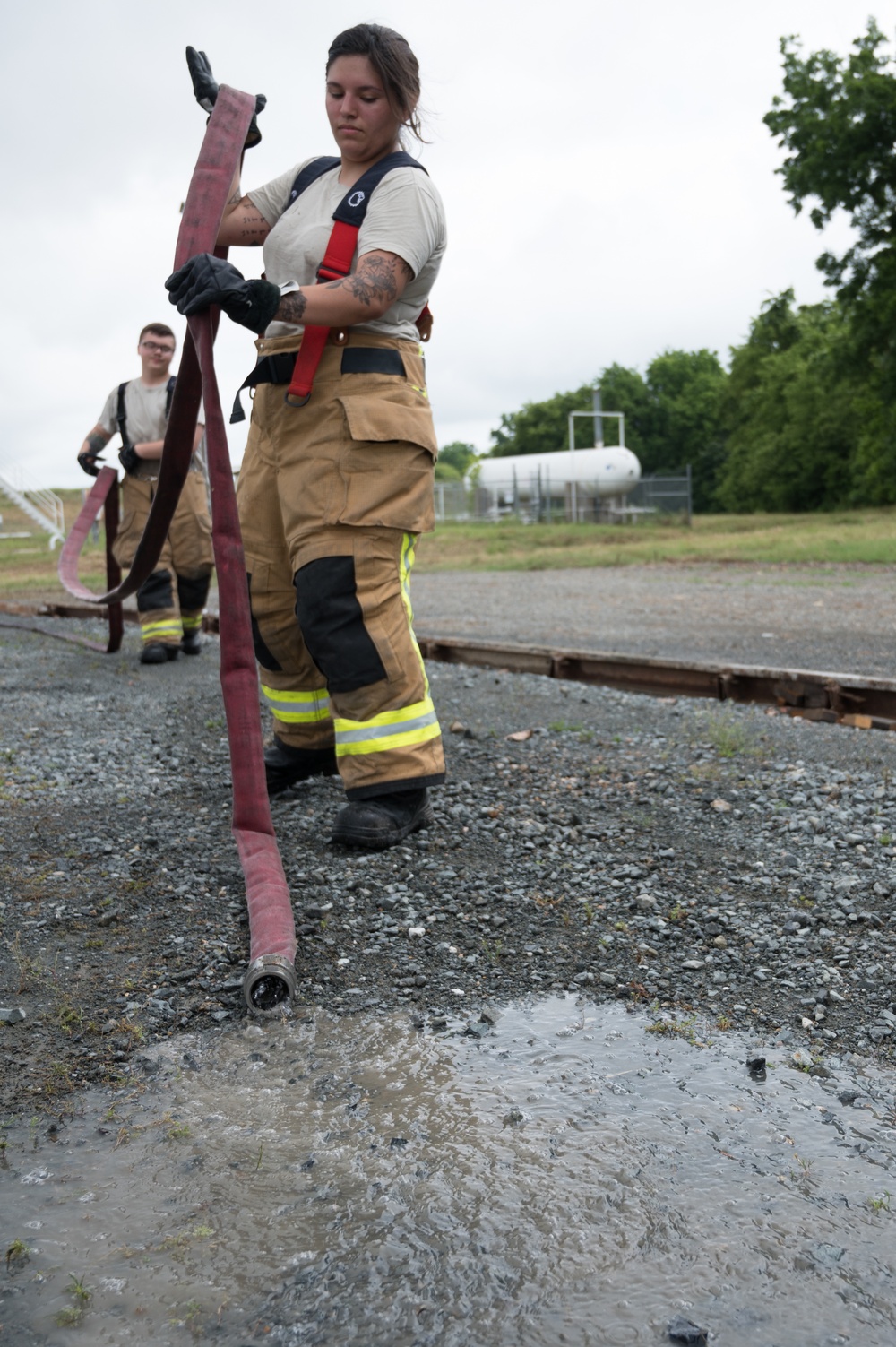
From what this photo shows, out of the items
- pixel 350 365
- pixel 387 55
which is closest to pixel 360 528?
pixel 350 365

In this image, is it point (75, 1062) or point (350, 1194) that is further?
point (75, 1062)

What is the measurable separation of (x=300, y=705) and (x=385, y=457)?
102cm

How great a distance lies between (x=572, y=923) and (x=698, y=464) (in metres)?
68.7

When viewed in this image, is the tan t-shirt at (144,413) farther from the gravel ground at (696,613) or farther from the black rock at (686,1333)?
the black rock at (686,1333)

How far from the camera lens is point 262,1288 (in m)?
1.65

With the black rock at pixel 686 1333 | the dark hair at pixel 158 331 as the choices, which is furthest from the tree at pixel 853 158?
the black rock at pixel 686 1333

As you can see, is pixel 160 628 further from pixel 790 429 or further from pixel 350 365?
pixel 790 429

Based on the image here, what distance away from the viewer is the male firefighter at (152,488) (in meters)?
7.69

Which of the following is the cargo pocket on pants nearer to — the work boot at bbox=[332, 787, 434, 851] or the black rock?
the work boot at bbox=[332, 787, 434, 851]

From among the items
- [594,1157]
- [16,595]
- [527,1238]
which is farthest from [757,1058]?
[16,595]

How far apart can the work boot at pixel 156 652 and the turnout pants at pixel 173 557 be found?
25 mm

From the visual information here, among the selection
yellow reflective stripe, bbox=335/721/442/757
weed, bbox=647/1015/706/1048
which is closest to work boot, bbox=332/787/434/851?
yellow reflective stripe, bbox=335/721/442/757

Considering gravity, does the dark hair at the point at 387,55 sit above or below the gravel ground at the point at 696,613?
above

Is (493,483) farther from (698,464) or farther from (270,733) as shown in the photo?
(270,733)
